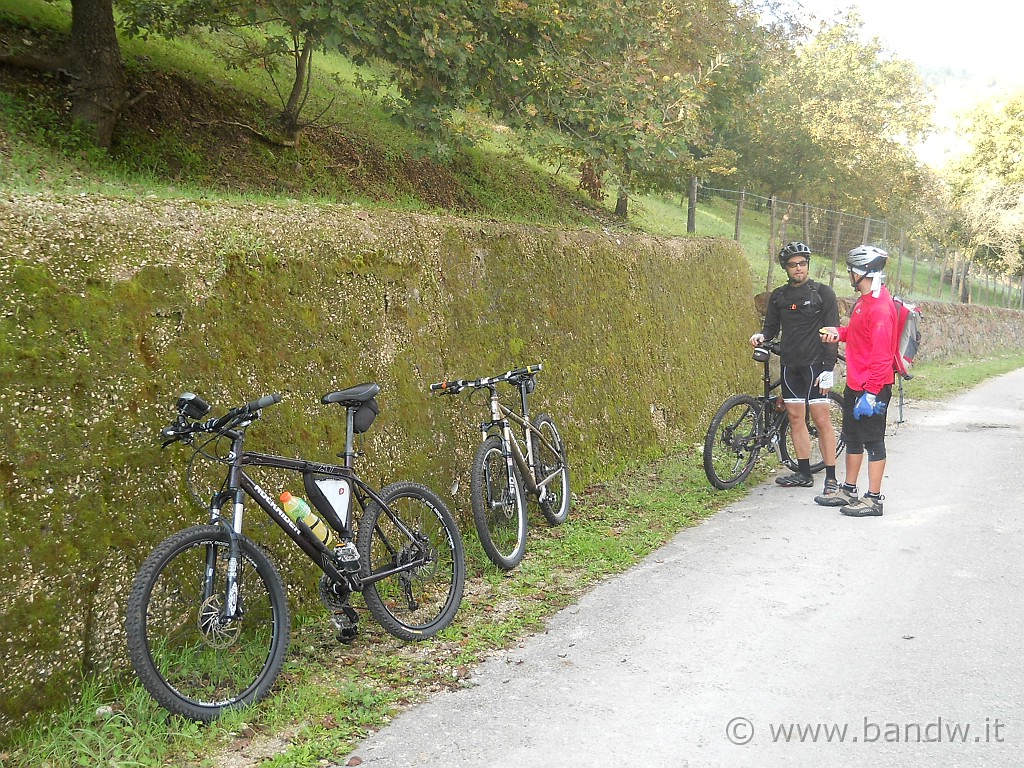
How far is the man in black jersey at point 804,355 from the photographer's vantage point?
854 cm

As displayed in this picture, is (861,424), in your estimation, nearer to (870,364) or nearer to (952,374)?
(870,364)

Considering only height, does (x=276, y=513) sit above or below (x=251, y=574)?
above

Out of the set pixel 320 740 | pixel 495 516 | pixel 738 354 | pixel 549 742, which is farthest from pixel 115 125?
pixel 738 354

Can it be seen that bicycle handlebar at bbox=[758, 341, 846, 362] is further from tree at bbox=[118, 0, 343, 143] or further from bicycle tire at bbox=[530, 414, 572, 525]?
tree at bbox=[118, 0, 343, 143]

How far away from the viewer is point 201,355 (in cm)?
460

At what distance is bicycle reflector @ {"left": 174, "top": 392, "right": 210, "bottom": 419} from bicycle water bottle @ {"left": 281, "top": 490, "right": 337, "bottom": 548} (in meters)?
0.70

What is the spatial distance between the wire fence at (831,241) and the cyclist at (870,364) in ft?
19.9

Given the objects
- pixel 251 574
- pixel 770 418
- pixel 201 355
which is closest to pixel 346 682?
pixel 251 574

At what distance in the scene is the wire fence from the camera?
17.2 m

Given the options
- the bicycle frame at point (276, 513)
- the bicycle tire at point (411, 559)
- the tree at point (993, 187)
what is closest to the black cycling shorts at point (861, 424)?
the bicycle tire at point (411, 559)

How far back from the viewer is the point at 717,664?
4.60m

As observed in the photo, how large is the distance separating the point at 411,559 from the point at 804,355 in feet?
16.8

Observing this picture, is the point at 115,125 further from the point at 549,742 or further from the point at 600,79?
the point at 549,742

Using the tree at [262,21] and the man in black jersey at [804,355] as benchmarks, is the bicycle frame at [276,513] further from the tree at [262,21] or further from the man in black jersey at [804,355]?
the man in black jersey at [804,355]
